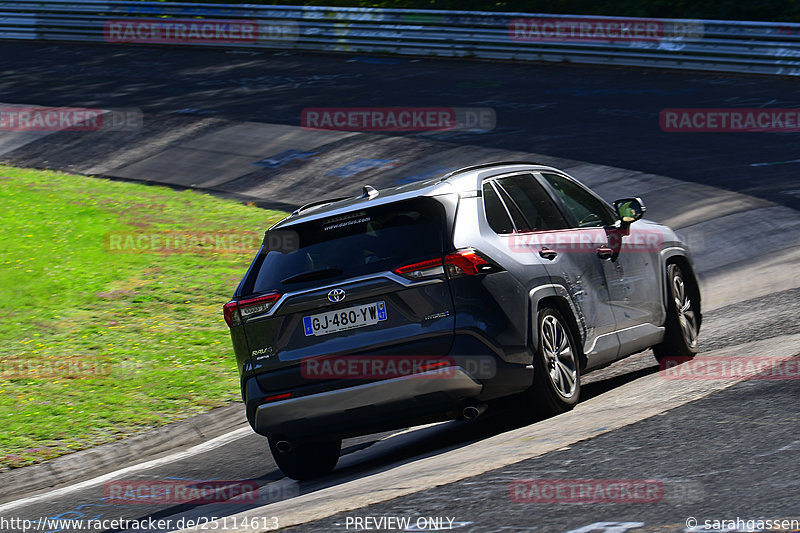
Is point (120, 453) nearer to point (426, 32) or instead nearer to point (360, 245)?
point (360, 245)

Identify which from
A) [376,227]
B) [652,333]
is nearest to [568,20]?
[652,333]

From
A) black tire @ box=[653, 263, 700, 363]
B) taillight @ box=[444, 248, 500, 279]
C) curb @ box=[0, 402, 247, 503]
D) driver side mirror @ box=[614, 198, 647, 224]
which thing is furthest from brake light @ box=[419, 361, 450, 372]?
curb @ box=[0, 402, 247, 503]

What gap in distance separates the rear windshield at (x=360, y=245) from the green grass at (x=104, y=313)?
9.30 feet

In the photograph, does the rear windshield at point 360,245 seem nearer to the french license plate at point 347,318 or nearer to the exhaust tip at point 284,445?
the french license plate at point 347,318

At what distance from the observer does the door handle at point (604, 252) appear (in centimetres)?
788

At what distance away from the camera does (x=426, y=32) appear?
26.5 meters

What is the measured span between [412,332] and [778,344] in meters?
3.11

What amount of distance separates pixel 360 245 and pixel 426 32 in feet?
67.4

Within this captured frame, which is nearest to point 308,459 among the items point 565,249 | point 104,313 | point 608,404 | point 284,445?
point 284,445

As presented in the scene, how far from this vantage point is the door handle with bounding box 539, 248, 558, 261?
7.18 m

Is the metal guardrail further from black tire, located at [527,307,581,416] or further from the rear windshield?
the rear windshield

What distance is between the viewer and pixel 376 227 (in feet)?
22.0

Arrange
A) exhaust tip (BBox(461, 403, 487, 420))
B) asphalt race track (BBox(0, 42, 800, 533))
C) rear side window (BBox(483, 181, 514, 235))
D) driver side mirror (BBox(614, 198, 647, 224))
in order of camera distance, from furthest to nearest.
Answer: driver side mirror (BBox(614, 198, 647, 224)) < rear side window (BBox(483, 181, 514, 235)) < exhaust tip (BBox(461, 403, 487, 420)) < asphalt race track (BBox(0, 42, 800, 533))

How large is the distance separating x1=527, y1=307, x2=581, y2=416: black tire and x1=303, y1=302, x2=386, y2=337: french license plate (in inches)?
40.9
